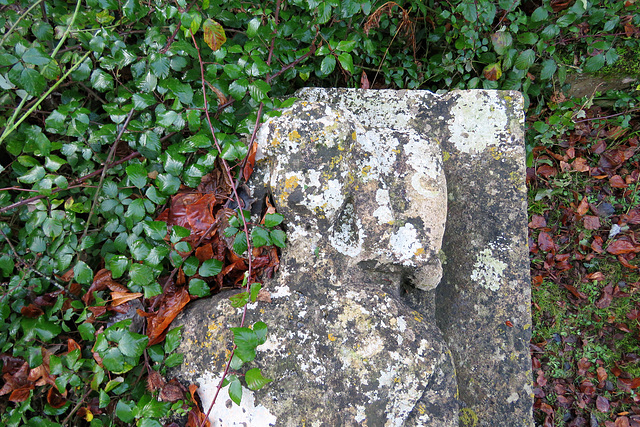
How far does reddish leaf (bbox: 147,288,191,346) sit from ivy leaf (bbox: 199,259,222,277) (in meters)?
0.14

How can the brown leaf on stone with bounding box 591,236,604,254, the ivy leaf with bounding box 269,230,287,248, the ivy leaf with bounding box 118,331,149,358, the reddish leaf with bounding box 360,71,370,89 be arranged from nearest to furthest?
1. the ivy leaf with bounding box 118,331,149,358
2. the ivy leaf with bounding box 269,230,287,248
3. the reddish leaf with bounding box 360,71,370,89
4. the brown leaf on stone with bounding box 591,236,604,254

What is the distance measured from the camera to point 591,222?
2730mm

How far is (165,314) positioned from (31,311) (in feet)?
1.76

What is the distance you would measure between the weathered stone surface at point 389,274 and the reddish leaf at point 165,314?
0.06m

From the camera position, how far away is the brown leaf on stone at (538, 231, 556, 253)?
108 inches

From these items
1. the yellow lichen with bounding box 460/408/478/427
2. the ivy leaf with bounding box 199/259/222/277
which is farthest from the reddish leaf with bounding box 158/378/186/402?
the yellow lichen with bounding box 460/408/478/427

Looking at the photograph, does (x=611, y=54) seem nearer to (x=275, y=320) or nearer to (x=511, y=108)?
(x=511, y=108)

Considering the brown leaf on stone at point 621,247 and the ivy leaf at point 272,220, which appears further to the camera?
the brown leaf on stone at point 621,247

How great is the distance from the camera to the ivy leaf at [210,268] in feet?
4.78

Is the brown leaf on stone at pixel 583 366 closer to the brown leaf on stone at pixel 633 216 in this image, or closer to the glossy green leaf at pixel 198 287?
the brown leaf on stone at pixel 633 216

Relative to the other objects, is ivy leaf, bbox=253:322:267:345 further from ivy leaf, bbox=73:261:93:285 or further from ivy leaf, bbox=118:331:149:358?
ivy leaf, bbox=73:261:93:285

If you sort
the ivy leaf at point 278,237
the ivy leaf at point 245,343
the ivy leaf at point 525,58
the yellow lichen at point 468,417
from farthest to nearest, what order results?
the ivy leaf at point 525,58
the yellow lichen at point 468,417
the ivy leaf at point 278,237
the ivy leaf at point 245,343

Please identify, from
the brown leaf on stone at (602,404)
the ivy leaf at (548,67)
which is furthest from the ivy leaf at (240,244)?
the brown leaf on stone at (602,404)

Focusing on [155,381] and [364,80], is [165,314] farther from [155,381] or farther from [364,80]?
[364,80]
